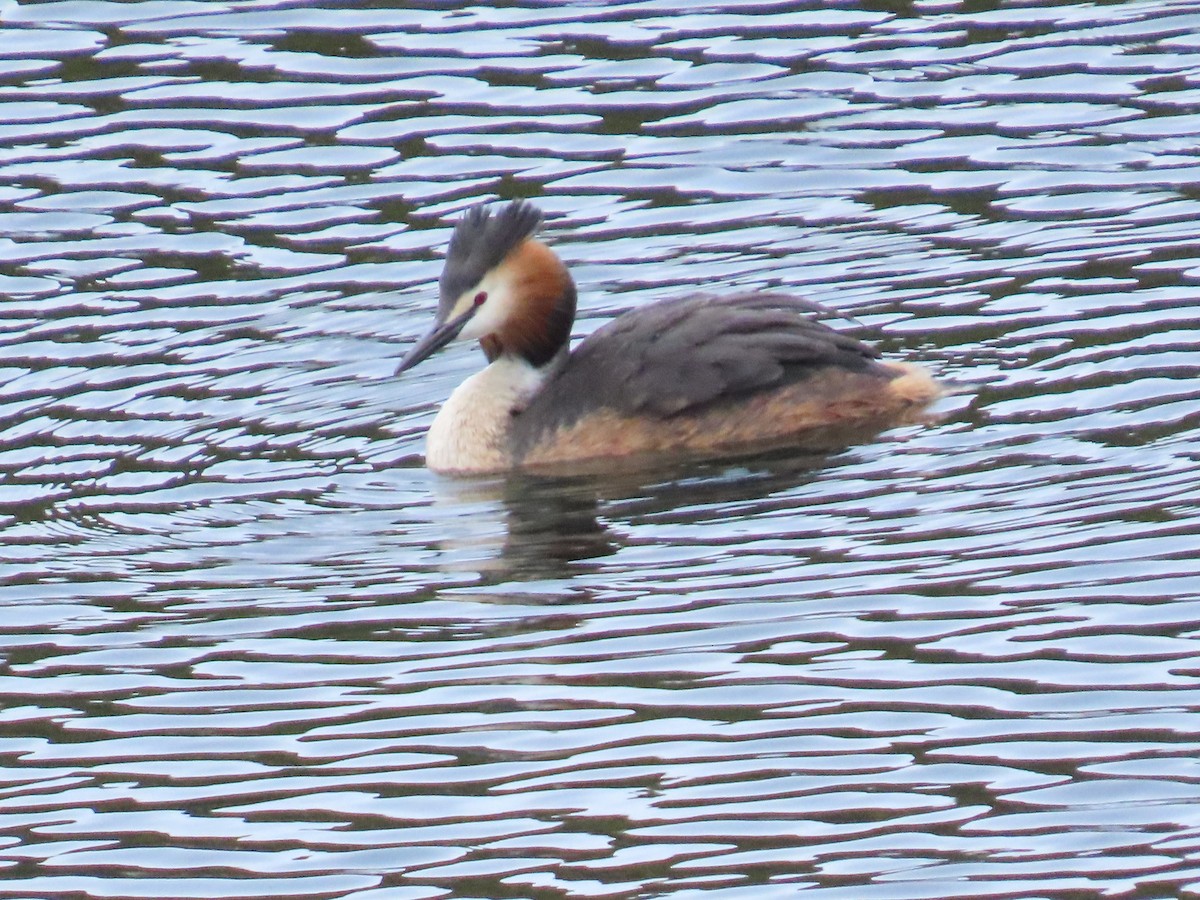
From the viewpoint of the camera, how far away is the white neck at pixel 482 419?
34.1 feet

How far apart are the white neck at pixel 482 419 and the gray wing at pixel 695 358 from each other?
0.44ft

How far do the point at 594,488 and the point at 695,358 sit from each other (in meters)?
Result: 0.75

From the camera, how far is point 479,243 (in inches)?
417

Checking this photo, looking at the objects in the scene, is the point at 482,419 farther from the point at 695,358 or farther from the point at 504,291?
the point at 695,358

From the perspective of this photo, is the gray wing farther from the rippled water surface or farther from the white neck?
the rippled water surface

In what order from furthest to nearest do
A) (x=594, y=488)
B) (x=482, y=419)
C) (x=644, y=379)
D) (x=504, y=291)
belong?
(x=504, y=291)
(x=482, y=419)
(x=644, y=379)
(x=594, y=488)

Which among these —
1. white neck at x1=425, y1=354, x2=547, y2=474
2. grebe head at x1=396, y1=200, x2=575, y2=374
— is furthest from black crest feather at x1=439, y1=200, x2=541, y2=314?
white neck at x1=425, y1=354, x2=547, y2=474

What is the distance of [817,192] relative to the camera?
13.0 m

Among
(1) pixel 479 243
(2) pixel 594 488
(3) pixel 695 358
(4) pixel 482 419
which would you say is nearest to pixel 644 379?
(3) pixel 695 358

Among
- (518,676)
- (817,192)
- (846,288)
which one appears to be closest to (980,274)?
(846,288)

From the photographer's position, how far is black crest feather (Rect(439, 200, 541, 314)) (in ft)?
34.6

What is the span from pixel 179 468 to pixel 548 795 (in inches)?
157

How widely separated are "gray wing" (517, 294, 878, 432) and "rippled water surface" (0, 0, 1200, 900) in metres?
0.36

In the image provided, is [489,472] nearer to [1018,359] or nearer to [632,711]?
[1018,359]
